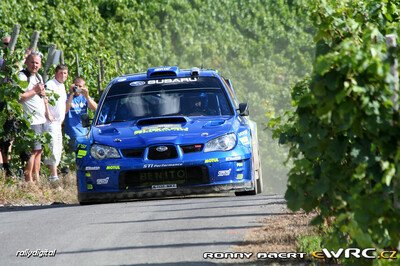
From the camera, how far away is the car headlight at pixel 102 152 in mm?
15477

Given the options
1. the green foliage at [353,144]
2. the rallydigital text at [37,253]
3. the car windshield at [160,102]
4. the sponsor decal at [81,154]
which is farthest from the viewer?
the car windshield at [160,102]

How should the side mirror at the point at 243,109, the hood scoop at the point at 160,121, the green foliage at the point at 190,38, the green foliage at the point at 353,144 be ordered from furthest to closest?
the green foliage at the point at 190,38 → the side mirror at the point at 243,109 → the hood scoop at the point at 160,121 → the green foliage at the point at 353,144

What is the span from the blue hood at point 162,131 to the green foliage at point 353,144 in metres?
6.66

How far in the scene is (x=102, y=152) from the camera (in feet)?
51.0

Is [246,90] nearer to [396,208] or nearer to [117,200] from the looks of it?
[117,200]

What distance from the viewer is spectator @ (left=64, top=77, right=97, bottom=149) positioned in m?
21.0

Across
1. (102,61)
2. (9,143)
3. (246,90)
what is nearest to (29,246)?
(9,143)

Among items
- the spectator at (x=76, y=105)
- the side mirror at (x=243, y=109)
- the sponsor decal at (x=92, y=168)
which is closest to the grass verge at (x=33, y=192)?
the spectator at (x=76, y=105)

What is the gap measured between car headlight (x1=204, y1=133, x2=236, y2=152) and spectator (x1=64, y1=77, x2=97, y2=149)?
5602mm

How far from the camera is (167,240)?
11.4 meters

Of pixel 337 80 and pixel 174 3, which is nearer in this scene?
pixel 337 80

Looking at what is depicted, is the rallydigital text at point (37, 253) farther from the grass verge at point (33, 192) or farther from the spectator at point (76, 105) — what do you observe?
the spectator at point (76, 105)

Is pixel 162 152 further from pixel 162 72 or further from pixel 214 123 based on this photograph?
pixel 162 72

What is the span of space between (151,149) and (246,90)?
24665mm
